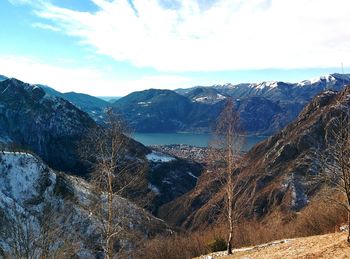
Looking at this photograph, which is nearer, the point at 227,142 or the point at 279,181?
the point at 227,142

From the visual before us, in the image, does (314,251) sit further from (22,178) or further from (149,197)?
(22,178)

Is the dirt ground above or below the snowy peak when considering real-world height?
above

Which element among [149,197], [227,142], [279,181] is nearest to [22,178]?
[227,142]

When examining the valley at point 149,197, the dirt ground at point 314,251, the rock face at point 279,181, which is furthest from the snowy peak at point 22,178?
the dirt ground at point 314,251

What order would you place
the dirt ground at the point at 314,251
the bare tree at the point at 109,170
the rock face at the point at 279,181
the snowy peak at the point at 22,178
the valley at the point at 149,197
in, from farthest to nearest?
1. the rock face at the point at 279,181
2. the snowy peak at the point at 22,178
3. the valley at the point at 149,197
4. the dirt ground at the point at 314,251
5. the bare tree at the point at 109,170

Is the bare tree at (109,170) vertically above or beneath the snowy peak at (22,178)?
above

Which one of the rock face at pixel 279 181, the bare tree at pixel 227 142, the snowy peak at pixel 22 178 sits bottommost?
the rock face at pixel 279 181

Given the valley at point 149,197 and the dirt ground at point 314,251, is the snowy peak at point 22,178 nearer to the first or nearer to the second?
the valley at point 149,197

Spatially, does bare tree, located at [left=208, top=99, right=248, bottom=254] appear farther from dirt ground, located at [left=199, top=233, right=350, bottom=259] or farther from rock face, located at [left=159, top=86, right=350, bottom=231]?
rock face, located at [left=159, top=86, right=350, bottom=231]

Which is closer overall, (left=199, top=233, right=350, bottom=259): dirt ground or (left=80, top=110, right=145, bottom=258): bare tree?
(left=80, top=110, right=145, bottom=258): bare tree

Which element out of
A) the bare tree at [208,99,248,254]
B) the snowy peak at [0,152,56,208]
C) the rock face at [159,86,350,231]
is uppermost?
the bare tree at [208,99,248,254]

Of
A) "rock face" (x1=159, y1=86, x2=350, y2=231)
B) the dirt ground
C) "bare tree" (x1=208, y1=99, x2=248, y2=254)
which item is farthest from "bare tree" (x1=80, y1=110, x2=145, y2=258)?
"rock face" (x1=159, y1=86, x2=350, y2=231)

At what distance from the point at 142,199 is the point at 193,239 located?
6517cm

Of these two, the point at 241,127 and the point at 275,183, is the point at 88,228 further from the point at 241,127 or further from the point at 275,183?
the point at 275,183
